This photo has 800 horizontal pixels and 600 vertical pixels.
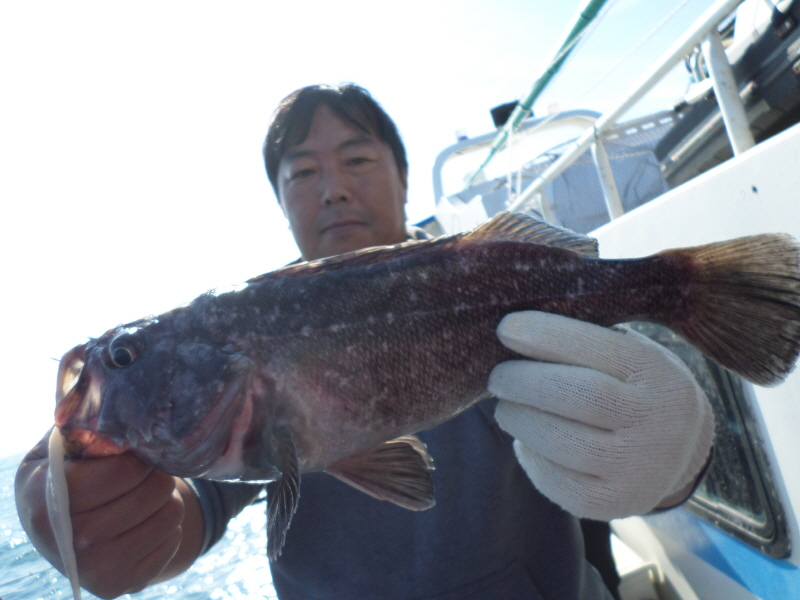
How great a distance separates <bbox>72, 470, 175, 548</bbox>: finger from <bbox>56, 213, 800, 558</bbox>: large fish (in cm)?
13

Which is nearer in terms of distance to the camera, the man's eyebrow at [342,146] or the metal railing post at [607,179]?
the man's eyebrow at [342,146]

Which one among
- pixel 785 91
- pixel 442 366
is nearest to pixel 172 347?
pixel 442 366

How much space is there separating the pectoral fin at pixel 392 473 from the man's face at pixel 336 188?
53.4 inches

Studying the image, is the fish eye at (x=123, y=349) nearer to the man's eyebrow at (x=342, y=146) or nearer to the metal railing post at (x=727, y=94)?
the man's eyebrow at (x=342, y=146)

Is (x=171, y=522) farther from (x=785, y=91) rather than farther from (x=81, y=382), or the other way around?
(x=785, y=91)

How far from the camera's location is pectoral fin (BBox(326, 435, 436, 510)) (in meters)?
1.40

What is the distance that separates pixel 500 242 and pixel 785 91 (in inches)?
74.6

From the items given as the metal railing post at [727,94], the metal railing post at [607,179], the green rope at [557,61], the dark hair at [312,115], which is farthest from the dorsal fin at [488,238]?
the green rope at [557,61]

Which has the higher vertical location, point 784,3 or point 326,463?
point 784,3

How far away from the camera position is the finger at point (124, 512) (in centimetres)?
128

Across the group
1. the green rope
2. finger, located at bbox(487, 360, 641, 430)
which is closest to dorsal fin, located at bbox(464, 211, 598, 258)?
finger, located at bbox(487, 360, 641, 430)

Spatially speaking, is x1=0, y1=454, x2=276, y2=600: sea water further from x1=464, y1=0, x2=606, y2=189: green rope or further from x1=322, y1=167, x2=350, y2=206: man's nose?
x1=464, y1=0, x2=606, y2=189: green rope

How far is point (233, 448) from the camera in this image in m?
1.39

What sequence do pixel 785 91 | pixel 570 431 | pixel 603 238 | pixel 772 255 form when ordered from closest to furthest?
pixel 772 255
pixel 570 431
pixel 785 91
pixel 603 238
